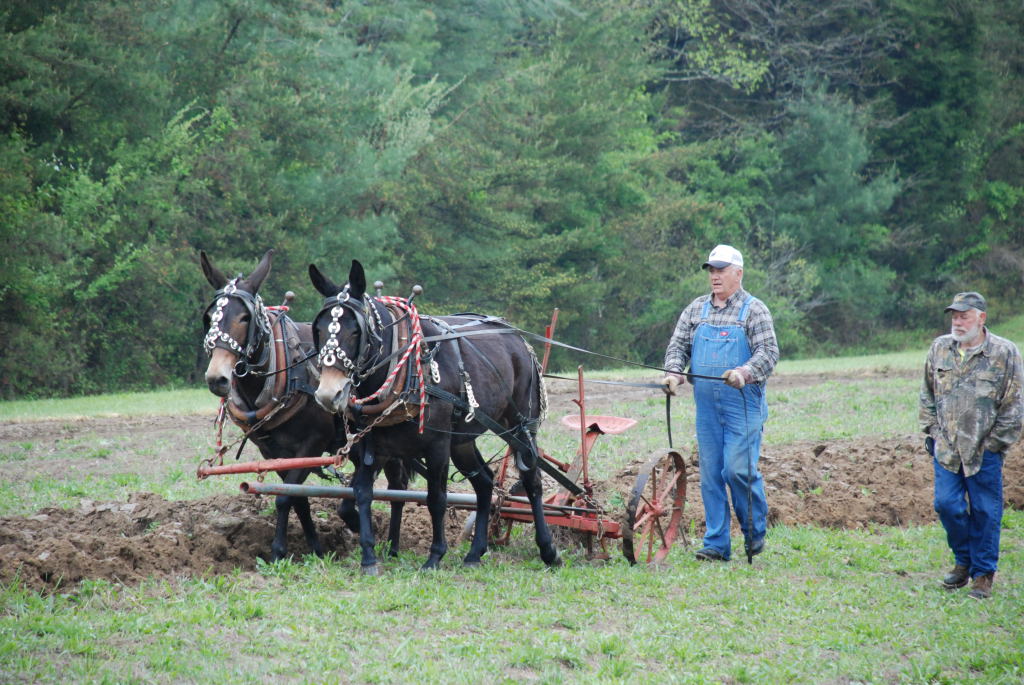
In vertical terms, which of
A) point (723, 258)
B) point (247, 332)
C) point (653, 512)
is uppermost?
point (723, 258)

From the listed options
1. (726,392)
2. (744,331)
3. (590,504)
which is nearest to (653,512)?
(590,504)

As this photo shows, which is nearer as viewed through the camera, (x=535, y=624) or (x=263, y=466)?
(x=535, y=624)

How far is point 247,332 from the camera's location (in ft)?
25.3

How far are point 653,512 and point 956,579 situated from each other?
7.47 ft

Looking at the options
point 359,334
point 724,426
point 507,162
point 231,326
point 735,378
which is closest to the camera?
point 359,334

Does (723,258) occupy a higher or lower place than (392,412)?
higher

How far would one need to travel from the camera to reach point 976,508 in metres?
7.77

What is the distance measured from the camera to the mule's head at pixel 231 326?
7441 millimetres

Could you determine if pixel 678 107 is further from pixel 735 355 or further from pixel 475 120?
pixel 735 355

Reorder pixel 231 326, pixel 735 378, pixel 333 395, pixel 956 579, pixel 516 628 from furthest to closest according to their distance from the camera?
pixel 735 378 → pixel 956 579 → pixel 231 326 → pixel 333 395 → pixel 516 628

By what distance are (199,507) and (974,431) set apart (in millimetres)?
5852

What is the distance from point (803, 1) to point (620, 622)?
136 feet

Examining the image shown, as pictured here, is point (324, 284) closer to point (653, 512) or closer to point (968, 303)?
point (653, 512)

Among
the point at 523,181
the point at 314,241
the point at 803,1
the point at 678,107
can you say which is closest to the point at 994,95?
the point at 803,1
